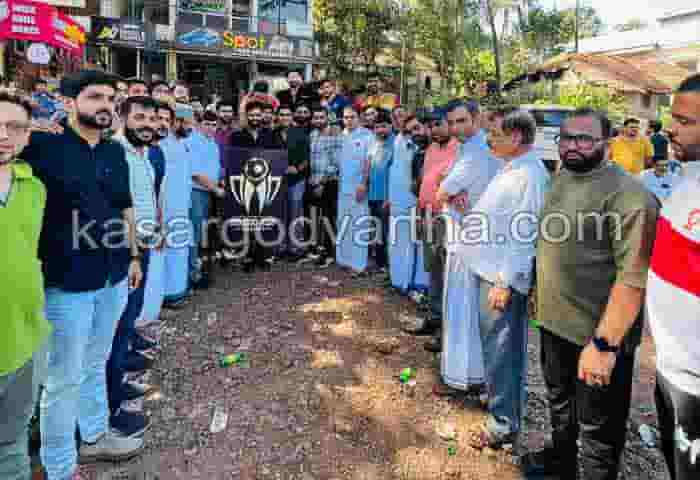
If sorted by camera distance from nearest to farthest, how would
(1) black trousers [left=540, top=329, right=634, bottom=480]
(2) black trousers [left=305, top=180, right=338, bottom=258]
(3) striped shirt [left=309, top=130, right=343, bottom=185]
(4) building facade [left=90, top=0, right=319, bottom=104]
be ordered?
(1) black trousers [left=540, top=329, right=634, bottom=480] < (3) striped shirt [left=309, top=130, right=343, bottom=185] < (2) black trousers [left=305, top=180, right=338, bottom=258] < (4) building facade [left=90, top=0, right=319, bottom=104]

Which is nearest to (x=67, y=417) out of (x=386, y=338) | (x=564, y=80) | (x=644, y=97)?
(x=386, y=338)

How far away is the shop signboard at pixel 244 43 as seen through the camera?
19891 mm

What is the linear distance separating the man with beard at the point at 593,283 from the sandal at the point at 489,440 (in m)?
0.52

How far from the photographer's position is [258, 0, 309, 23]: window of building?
2173 cm

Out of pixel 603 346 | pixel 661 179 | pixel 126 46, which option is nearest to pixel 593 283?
pixel 603 346

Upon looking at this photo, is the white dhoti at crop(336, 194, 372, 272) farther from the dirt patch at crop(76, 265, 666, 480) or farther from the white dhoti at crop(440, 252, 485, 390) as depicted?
the white dhoti at crop(440, 252, 485, 390)

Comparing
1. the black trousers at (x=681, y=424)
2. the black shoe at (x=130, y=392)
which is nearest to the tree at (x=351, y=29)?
the black shoe at (x=130, y=392)

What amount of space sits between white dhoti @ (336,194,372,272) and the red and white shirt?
466cm

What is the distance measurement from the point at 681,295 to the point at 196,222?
4.88 meters

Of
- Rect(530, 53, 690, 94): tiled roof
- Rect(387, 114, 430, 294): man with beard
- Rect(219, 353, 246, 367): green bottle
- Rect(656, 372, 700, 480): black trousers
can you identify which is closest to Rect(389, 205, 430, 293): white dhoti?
Rect(387, 114, 430, 294): man with beard

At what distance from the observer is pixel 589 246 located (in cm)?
233

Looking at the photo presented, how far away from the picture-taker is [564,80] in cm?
2152

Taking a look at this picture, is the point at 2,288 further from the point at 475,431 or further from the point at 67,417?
the point at 475,431

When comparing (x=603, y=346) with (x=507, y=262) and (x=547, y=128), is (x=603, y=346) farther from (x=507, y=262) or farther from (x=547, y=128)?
(x=547, y=128)
